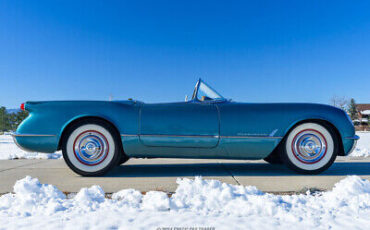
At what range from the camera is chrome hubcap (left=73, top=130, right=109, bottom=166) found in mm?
2811

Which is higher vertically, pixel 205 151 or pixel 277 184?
pixel 205 151

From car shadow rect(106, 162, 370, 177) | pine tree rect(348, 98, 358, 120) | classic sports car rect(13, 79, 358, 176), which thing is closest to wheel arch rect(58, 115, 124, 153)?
classic sports car rect(13, 79, 358, 176)

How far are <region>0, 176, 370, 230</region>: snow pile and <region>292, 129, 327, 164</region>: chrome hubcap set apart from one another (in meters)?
0.83

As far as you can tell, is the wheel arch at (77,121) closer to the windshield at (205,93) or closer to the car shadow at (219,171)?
the car shadow at (219,171)

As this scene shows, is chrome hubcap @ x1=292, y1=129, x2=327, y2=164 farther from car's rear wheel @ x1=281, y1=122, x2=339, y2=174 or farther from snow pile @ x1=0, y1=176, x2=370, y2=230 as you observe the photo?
snow pile @ x1=0, y1=176, x2=370, y2=230

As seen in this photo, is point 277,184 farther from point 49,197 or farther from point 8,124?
point 8,124

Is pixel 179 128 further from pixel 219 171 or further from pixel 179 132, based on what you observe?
pixel 219 171

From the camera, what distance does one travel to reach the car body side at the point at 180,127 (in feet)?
9.23

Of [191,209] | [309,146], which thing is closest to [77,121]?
[191,209]

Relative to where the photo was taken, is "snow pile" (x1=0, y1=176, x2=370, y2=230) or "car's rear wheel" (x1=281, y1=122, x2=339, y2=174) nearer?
"snow pile" (x1=0, y1=176, x2=370, y2=230)

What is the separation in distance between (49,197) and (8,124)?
64763 millimetres

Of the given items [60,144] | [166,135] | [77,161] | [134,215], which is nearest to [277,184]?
[166,135]

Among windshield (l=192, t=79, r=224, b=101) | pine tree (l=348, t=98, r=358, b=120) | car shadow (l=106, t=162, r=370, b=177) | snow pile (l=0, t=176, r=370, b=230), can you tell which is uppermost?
pine tree (l=348, t=98, r=358, b=120)

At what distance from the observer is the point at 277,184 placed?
239 cm
